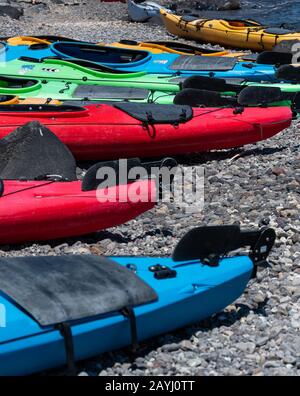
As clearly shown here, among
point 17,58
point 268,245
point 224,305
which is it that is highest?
point 17,58

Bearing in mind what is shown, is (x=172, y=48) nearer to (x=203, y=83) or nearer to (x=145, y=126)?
(x=203, y=83)

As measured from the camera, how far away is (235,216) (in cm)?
561

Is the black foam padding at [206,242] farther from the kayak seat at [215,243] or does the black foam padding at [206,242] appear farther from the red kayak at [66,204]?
the red kayak at [66,204]

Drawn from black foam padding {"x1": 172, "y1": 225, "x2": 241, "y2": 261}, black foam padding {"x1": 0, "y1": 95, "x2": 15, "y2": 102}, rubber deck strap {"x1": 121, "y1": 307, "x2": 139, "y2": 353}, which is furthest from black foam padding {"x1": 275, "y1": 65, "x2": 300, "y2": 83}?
rubber deck strap {"x1": 121, "y1": 307, "x2": 139, "y2": 353}

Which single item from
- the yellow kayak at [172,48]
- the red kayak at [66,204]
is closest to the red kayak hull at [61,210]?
the red kayak at [66,204]

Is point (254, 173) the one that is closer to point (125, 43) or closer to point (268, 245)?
point (268, 245)

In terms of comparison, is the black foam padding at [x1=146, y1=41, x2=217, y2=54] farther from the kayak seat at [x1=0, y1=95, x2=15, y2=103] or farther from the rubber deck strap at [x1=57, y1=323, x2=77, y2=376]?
the rubber deck strap at [x1=57, y1=323, x2=77, y2=376]

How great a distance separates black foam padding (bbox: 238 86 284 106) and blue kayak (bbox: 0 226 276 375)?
3.67m

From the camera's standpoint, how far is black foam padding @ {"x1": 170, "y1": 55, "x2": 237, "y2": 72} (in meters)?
9.20

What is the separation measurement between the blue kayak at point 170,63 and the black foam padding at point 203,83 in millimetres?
645

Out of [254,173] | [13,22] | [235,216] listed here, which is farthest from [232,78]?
[13,22]

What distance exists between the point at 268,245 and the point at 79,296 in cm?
123

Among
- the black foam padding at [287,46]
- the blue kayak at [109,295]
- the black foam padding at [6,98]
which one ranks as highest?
the black foam padding at [287,46]

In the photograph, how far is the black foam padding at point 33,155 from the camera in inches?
229
